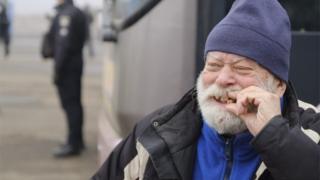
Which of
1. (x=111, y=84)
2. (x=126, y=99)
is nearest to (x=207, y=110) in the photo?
(x=126, y=99)

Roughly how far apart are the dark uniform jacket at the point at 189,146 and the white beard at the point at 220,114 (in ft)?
0.37

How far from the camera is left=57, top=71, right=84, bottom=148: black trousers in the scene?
7355mm

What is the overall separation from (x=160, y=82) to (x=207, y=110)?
176 centimetres

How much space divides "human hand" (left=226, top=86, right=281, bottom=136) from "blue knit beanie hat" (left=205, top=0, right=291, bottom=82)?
0.10 meters

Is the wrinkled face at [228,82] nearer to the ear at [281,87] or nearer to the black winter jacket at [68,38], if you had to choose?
the ear at [281,87]

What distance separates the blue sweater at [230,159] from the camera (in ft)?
7.02

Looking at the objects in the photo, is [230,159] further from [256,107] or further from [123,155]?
[123,155]

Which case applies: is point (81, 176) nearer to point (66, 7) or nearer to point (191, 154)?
point (66, 7)

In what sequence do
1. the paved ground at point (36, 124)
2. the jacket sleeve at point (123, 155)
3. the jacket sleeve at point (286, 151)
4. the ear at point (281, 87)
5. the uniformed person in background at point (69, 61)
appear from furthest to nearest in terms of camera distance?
the uniformed person in background at point (69, 61), the paved ground at point (36, 124), the jacket sleeve at point (123, 155), the ear at point (281, 87), the jacket sleeve at point (286, 151)

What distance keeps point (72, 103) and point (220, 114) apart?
553 cm

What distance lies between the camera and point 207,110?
7.14 ft

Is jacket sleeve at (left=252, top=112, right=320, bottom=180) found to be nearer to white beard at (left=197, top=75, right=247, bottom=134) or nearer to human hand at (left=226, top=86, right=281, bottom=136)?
human hand at (left=226, top=86, right=281, bottom=136)

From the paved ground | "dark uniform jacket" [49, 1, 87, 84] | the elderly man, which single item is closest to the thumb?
the elderly man

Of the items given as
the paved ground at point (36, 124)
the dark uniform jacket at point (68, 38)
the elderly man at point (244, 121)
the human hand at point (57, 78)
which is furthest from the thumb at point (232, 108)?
the human hand at point (57, 78)
